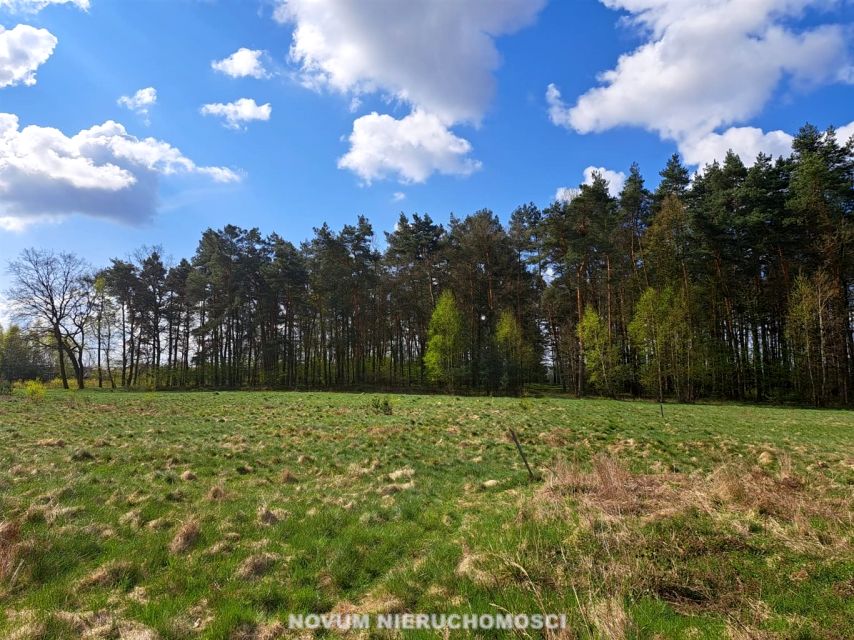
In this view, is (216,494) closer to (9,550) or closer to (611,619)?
(9,550)

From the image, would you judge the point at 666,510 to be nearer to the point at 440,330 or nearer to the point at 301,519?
the point at 301,519

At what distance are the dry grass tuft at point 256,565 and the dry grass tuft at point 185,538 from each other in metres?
1.03

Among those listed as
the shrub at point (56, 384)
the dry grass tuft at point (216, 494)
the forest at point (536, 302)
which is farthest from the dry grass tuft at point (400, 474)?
the shrub at point (56, 384)

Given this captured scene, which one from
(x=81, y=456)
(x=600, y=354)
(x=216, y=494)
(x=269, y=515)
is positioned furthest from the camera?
(x=600, y=354)

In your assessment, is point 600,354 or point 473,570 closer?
point 473,570

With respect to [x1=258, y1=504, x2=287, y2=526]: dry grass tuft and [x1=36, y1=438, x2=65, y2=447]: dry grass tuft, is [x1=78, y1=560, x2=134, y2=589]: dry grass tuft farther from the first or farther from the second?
[x1=36, y1=438, x2=65, y2=447]: dry grass tuft

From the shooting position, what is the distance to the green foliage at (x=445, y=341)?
43219 millimetres

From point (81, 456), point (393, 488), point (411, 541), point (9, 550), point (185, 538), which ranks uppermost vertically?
point (9, 550)

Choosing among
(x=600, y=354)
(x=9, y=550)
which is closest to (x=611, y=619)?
(x=9, y=550)

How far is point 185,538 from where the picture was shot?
18.4 feet

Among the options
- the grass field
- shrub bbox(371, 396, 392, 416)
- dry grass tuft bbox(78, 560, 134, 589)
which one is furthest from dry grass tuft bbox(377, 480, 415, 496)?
shrub bbox(371, 396, 392, 416)

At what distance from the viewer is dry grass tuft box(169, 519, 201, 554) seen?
544 centimetres

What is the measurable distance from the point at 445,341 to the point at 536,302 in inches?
535

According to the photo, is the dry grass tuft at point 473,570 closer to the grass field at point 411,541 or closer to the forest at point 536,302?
the grass field at point 411,541
